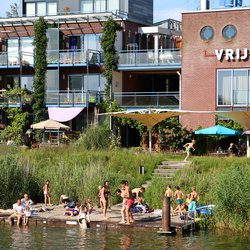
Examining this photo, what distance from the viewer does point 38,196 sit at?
112 ft

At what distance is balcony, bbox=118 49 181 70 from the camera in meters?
48.9

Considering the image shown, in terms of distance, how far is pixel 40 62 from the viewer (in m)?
52.1

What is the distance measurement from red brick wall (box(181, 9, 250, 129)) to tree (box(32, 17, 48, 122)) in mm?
10317

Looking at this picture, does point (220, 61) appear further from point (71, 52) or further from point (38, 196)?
point (38, 196)

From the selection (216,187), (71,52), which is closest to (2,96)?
(71,52)

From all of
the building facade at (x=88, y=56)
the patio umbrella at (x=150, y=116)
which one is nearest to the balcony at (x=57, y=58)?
the building facade at (x=88, y=56)

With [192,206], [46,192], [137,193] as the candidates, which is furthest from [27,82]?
[192,206]

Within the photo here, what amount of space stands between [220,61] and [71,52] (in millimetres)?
11112

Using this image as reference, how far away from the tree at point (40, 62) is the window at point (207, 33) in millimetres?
11794

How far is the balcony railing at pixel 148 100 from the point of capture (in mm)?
48375

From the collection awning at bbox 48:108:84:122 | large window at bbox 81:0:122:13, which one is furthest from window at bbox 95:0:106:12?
awning at bbox 48:108:84:122

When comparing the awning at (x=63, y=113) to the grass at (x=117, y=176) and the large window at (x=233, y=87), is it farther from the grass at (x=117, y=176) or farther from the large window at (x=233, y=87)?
the grass at (x=117, y=176)

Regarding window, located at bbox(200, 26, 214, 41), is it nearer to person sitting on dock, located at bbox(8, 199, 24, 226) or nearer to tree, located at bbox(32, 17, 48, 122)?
tree, located at bbox(32, 17, 48, 122)

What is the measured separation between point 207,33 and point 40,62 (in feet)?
40.6
